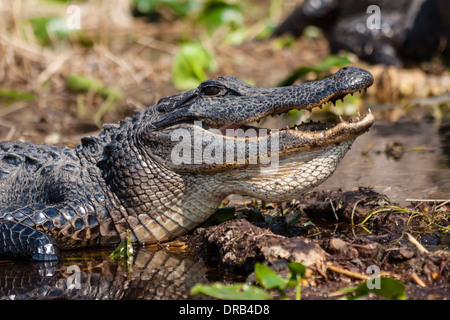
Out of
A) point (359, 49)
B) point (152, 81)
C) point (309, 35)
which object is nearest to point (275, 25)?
point (309, 35)

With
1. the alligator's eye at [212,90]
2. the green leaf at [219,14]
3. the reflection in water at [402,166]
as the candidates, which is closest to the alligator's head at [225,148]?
the alligator's eye at [212,90]

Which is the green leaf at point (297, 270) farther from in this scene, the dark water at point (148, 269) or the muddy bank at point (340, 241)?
the dark water at point (148, 269)

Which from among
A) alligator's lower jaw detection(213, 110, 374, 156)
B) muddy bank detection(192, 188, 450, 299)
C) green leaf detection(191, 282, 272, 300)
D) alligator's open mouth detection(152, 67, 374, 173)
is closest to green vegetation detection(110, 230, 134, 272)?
muddy bank detection(192, 188, 450, 299)

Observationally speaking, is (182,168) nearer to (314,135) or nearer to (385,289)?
(314,135)

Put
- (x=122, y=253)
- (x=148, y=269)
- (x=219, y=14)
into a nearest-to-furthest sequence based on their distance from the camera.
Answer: (x=148, y=269)
(x=122, y=253)
(x=219, y=14)

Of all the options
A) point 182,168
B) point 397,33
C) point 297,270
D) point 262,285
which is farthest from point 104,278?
point 397,33

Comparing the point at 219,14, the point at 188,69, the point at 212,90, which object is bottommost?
the point at 212,90

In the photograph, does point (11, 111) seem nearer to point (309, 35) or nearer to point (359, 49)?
point (359, 49)
